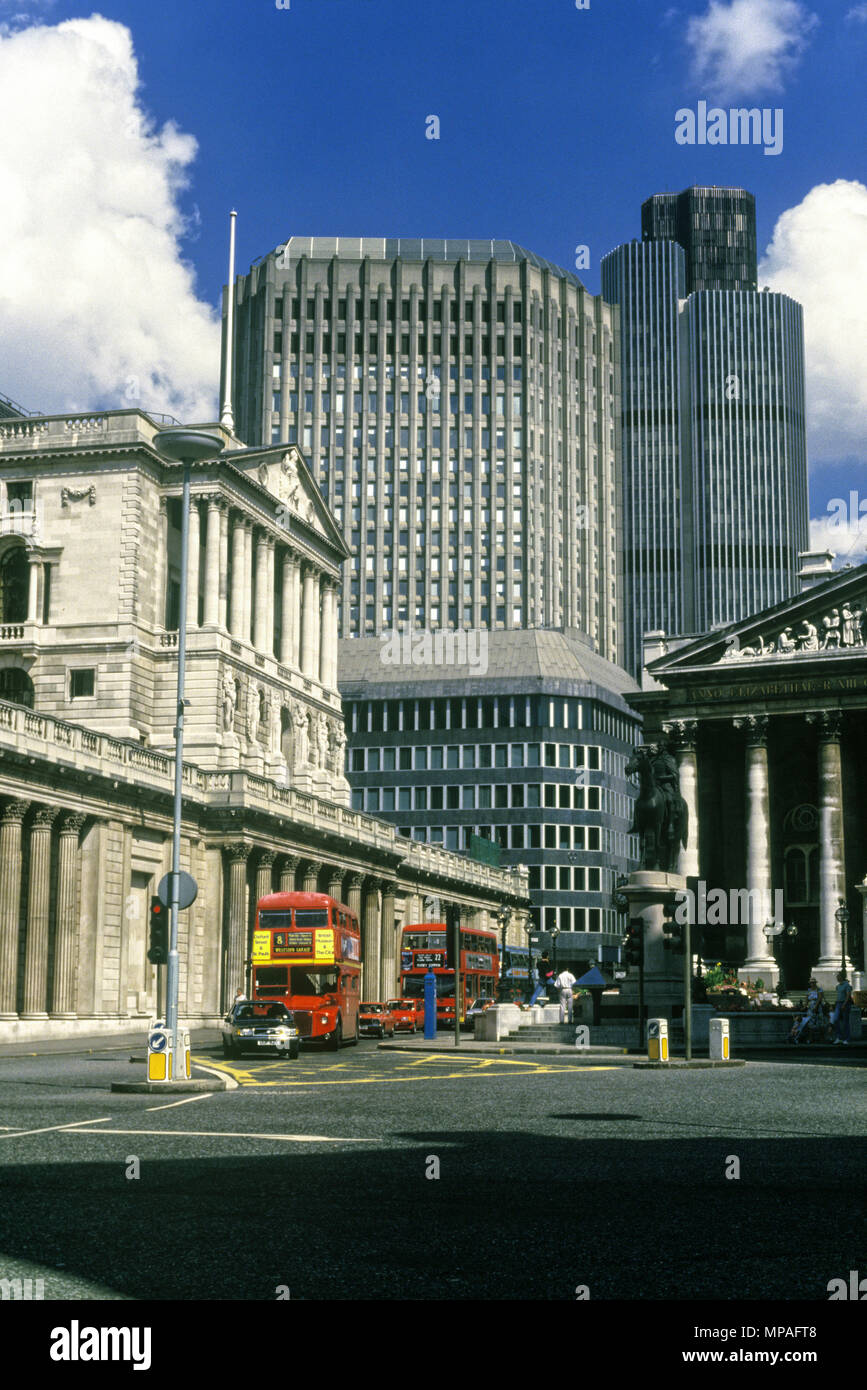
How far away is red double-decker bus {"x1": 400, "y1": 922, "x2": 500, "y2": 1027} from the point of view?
233 feet

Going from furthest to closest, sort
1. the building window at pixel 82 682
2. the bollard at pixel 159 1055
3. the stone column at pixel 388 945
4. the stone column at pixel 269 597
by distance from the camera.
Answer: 1. the stone column at pixel 388 945
2. the stone column at pixel 269 597
3. the building window at pixel 82 682
4. the bollard at pixel 159 1055

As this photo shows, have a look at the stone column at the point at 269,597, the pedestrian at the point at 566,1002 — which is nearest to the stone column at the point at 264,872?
the stone column at the point at 269,597

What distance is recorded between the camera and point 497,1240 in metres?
10.9

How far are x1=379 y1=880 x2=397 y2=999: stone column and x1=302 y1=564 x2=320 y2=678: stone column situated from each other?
1360 centimetres

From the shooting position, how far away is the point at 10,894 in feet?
173

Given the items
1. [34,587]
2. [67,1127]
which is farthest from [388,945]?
[67,1127]

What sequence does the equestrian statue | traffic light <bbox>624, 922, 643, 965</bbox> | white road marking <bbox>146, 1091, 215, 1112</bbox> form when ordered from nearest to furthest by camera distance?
white road marking <bbox>146, 1091, 215, 1112</bbox>
traffic light <bbox>624, 922, 643, 965</bbox>
the equestrian statue

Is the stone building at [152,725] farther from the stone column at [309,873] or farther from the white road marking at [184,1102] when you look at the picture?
the white road marking at [184,1102]

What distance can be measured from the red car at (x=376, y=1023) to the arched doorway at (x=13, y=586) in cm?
2876

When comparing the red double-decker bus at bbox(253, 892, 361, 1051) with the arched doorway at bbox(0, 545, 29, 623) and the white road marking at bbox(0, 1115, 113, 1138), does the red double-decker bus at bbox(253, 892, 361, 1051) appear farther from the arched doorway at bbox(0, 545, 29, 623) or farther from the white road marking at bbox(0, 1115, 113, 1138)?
the arched doorway at bbox(0, 545, 29, 623)

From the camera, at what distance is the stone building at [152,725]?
56062mm

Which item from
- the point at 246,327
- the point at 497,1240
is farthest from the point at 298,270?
the point at 497,1240

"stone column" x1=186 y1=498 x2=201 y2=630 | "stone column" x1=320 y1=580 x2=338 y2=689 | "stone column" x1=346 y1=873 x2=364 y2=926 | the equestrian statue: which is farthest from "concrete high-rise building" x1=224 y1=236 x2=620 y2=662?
the equestrian statue

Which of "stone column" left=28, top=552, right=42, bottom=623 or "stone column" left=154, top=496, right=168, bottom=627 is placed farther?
"stone column" left=154, top=496, right=168, bottom=627
